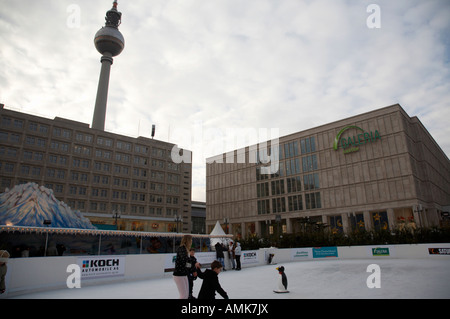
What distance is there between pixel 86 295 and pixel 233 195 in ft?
211

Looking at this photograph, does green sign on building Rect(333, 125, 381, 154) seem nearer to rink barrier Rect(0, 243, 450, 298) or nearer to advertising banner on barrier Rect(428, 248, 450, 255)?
rink barrier Rect(0, 243, 450, 298)

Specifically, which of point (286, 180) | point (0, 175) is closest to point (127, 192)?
point (0, 175)

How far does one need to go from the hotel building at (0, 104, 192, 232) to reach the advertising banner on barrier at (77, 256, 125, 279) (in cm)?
3698

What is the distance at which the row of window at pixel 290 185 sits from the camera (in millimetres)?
60794

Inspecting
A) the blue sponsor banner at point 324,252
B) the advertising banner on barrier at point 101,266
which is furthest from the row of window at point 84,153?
the blue sponsor banner at point 324,252

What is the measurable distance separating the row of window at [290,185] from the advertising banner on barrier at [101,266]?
5095 centimetres

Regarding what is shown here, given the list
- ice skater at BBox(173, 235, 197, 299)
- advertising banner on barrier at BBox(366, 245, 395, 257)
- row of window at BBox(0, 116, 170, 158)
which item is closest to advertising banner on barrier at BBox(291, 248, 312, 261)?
advertising banner on barrier at BBox(366, 245, 395, 257)

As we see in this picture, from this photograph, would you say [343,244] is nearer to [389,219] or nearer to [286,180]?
[389,219]

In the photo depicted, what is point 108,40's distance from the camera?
7962 cm

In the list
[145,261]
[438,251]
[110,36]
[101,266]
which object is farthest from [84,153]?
[438,251]

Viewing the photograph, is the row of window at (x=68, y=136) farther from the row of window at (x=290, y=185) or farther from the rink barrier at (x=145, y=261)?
the rink barrier at (x=145, y=261)

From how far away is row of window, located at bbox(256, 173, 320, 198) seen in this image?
60.8m

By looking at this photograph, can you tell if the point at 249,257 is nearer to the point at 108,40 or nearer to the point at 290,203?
the point at 290,203

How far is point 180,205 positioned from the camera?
7600 centimetres
